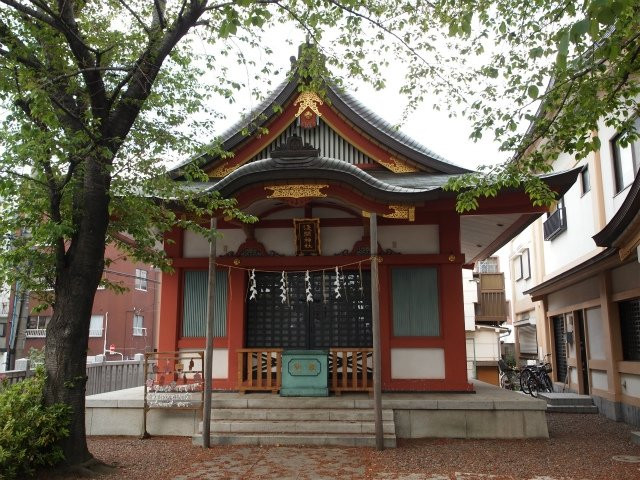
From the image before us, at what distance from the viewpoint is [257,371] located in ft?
35.9

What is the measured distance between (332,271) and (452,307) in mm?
2668

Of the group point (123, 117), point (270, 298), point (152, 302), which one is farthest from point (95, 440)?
point (152, 302)

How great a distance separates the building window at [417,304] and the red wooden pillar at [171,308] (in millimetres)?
4683

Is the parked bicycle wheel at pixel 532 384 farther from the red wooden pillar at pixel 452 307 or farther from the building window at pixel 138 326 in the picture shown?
the building window at pixel 138 326

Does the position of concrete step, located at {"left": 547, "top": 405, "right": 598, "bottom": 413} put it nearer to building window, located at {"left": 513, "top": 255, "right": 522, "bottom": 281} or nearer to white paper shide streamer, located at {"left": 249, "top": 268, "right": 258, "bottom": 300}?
white paper shide streamer, located at {"left": 249, "top": 268, "right": 258, "bottom": 300}

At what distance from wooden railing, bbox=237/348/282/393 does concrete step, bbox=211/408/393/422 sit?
3.62 ft

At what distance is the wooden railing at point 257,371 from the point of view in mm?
10906

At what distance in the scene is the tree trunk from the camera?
7324 millimetres

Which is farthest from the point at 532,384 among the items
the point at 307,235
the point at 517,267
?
the point at 517,267

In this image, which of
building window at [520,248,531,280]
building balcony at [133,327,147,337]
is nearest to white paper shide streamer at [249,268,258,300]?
building window at [520,248,531,280]

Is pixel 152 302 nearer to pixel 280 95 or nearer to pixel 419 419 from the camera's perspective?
pixel 280 95

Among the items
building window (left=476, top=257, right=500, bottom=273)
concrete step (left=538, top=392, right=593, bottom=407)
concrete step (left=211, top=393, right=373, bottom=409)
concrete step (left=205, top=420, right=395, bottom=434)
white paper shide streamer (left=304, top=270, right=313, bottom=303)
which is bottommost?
concrete step (left=538, top=392, right=593, bottom=407)

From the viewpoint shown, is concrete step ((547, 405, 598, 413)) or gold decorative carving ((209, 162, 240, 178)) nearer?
gold decorative carving ((209, 162, 240, 178))

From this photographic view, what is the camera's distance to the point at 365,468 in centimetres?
763
